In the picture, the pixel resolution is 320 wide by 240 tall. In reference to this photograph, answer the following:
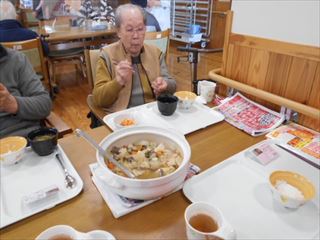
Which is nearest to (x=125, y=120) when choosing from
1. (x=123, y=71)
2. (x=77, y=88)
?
(x=123, y=71)

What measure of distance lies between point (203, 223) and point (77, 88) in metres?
3.48

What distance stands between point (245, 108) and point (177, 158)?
24.9 inches

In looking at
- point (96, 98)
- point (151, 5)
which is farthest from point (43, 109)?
point (151, 5)

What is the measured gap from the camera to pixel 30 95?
139 cm

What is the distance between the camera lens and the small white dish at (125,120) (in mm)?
1109

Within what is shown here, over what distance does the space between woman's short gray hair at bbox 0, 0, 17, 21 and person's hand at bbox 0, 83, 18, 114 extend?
5.33ft

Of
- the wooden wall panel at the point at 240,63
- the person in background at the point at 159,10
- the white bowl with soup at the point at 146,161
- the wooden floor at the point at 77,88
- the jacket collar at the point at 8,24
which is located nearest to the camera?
the white bowl with soup at the point at 146,161

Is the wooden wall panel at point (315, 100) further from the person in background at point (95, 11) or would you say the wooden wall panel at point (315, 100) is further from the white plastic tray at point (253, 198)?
the person in background at point (95, 11)

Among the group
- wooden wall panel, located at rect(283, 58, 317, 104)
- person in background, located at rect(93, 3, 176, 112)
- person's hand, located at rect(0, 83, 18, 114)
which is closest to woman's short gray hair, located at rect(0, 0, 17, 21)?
person in background, located at rect(93, 3, 176, 112)

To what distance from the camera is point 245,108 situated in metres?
1.27

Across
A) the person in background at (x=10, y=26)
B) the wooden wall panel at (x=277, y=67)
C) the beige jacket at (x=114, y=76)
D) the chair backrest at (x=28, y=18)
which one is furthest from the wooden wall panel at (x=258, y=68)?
the chair backrest at (x=28, y=18)

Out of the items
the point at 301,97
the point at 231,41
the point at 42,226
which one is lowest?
the point at 42,226

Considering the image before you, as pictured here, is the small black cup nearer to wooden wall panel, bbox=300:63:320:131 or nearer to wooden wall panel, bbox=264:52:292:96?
wooden wall panel, bbox=264:52:292:96

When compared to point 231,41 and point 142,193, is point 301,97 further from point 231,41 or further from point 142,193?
point 142,193
